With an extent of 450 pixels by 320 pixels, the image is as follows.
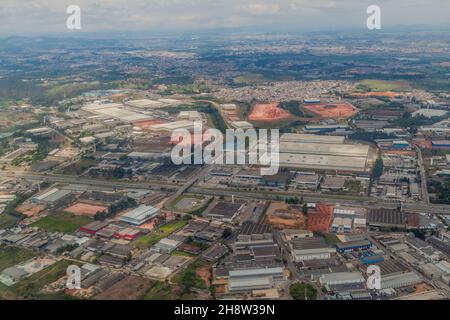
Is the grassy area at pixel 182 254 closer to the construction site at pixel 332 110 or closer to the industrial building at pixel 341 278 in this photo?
the industrial building at pixel 341 278

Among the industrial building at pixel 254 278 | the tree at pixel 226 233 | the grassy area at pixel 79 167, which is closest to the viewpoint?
the industrial building at pixel 254 278

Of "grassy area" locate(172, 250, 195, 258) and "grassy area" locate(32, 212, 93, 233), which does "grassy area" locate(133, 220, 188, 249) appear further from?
"grassy area" locate(32, 212, 93, 233)

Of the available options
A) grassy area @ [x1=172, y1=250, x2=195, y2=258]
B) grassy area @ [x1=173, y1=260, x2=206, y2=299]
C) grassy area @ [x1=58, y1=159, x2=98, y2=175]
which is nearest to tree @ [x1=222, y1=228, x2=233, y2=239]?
grassy area @ [x1=172, y1=250, x2=195, y2=258]

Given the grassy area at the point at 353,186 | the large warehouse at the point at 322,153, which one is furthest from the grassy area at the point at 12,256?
the grassy area at the point at 353,186

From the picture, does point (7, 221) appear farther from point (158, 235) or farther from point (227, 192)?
point (227, 192)

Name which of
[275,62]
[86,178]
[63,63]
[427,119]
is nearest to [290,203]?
[86,178]
